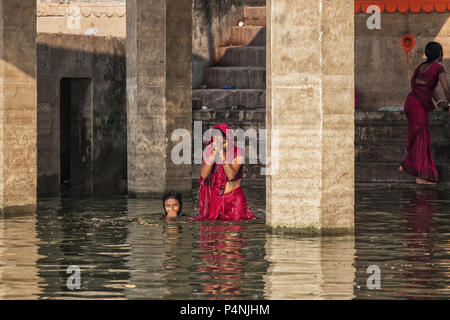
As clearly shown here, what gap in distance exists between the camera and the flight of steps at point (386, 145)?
64.0ft

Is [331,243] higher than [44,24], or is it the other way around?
[44,24]

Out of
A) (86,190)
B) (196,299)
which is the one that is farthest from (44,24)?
(196,299)

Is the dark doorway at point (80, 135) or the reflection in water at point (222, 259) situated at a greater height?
the dark doorway at point (80, 135)

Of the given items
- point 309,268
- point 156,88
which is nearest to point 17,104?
point 156,88

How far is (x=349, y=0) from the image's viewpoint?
11938 mm

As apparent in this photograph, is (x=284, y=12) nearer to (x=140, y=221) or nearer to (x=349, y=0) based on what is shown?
(x=349, y=0)

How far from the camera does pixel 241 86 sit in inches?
896

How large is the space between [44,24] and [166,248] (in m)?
16.0

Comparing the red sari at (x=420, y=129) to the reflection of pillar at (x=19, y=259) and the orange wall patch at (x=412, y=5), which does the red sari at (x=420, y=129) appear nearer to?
the orange wall patch at (x=412, y=5)

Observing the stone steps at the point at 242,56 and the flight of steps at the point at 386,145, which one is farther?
the stone steps at the point at 242,56

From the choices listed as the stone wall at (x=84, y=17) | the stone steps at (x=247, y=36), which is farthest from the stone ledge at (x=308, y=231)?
the stone wall at (x=84, y=17)

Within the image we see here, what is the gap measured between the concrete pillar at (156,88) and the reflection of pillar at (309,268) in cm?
593

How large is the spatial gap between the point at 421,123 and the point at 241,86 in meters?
5.28

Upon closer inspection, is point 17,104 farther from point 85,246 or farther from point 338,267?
point 338,267
